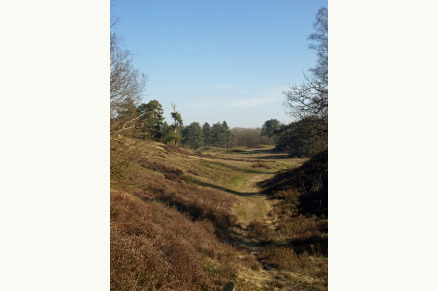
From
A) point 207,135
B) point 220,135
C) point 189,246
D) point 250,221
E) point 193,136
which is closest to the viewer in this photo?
point 189,246

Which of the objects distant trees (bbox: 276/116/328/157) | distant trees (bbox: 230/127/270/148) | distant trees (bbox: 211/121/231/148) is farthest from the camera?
distant trees (bbox: 211/121/231/148)

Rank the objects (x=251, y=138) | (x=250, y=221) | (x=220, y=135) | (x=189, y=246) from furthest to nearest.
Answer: (x=220, y=135), (x=251, y=138), (x=250, y=221), (x=189, y=246)

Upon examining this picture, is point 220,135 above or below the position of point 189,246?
above

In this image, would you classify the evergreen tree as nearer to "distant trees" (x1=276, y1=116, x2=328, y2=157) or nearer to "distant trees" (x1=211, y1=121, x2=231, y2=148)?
"distant trees" (x1=211, y1=121, x2=231, y2=148)

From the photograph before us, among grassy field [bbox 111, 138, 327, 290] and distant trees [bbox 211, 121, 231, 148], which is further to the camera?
distant trees [bbox 211, 121, 231, 148]

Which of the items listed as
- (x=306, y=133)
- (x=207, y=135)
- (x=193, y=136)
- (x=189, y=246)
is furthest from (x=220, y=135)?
(x=189, y=246)

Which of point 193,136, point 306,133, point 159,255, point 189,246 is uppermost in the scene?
point 193,136

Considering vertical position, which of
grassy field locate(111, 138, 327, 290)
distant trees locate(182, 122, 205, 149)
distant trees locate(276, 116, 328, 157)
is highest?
distant trees locate(182, 122, 205, 149)

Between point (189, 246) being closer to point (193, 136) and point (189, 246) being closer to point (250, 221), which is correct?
point (250, 221)

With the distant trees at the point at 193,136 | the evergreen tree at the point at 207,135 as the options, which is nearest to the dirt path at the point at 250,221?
the distant trees at the point at 193,136

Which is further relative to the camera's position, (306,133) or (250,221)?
(250,221)

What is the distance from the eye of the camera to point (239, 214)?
1248cm

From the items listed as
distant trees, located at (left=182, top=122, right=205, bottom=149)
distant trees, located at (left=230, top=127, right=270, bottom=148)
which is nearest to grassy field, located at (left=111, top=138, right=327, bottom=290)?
distant trees, located at (left=230, top=127, right=270, bottom=148)
